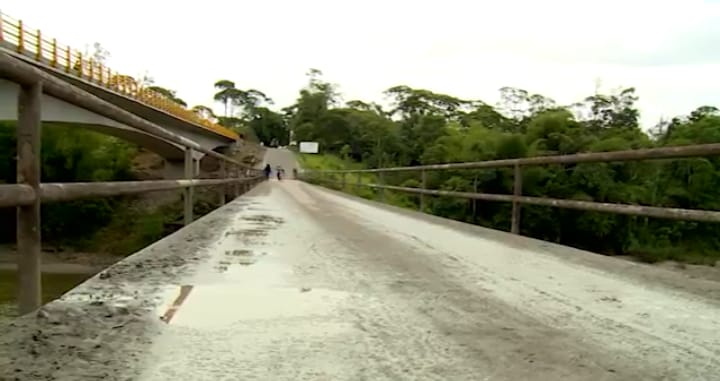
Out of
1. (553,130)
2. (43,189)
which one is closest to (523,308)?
(43,189)

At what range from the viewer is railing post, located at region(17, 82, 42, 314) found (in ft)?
8.84

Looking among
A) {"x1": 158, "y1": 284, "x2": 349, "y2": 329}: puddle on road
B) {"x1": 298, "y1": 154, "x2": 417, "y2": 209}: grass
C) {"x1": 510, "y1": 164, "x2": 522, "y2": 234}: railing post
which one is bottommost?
{"x1": 298, "y1": 154, "x2": 417, "y2": 209}: grass

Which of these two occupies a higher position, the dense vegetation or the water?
the dense vegetation

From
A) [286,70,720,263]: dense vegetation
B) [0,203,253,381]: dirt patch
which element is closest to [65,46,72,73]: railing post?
[286,70,720,263]: dense vegetation

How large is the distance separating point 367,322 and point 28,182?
58.7 inches

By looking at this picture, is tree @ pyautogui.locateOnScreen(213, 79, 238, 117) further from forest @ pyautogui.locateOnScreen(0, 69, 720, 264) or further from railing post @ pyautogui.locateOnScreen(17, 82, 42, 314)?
railing post @ pyautogui.locateOnScreen(17, 82, 42, 314)

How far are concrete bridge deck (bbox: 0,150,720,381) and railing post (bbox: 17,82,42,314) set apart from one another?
0.50 feet

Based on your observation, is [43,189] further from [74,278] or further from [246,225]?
[74,278]

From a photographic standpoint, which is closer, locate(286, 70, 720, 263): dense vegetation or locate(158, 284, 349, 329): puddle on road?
locate(158, 284, 349, 329): puddle on road

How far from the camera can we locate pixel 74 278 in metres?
29.7

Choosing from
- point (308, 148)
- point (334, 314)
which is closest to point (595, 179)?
point (334, 314)

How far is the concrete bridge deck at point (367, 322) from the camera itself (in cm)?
228

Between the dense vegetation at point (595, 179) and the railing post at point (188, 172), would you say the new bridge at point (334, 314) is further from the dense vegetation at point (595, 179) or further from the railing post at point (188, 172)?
the dense vegetation at point (595, 179)

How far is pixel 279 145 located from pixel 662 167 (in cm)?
11512
